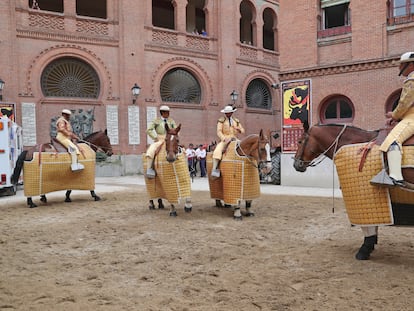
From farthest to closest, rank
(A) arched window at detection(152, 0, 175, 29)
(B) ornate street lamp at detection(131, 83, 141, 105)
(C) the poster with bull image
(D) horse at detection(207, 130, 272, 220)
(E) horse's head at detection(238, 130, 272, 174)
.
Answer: (A) arched window at detection(152, 0, 175, 29)
(B) ornate street lamp at detection(131, 83, 141, 105)
(C) the poster with bull image
(D) horse at detection(207, 130, 272, 220)
(E) horse's head at detection(238, 130, 272, 174)

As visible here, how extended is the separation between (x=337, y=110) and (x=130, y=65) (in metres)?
12.2

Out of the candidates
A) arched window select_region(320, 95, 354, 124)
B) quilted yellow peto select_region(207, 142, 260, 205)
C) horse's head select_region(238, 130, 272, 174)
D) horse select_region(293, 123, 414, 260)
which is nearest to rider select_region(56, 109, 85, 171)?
quilted yellow peto select_region(207, 142, 260, 205)

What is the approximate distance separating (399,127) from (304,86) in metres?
9.75

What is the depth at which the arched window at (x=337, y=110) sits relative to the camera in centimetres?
1364

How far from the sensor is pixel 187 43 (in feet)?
76.8

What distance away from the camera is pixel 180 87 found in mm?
23422

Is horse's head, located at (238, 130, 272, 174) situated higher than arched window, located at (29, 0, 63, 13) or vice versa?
arched window, located at (29, 0, 63, 13)

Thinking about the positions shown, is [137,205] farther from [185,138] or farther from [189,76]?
[189,76]

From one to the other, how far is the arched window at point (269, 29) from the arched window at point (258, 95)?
3.43m

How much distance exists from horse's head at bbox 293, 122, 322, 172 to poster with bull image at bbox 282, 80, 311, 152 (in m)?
8.24

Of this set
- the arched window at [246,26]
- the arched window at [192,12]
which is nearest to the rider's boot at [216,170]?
the arched window at [192,12]

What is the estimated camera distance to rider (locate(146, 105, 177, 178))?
898 centimetres

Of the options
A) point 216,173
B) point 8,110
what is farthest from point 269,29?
point 216,173

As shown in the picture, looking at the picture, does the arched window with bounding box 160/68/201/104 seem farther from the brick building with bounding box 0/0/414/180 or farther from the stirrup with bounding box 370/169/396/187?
the stirrup with bounding box 370/169/396/187
